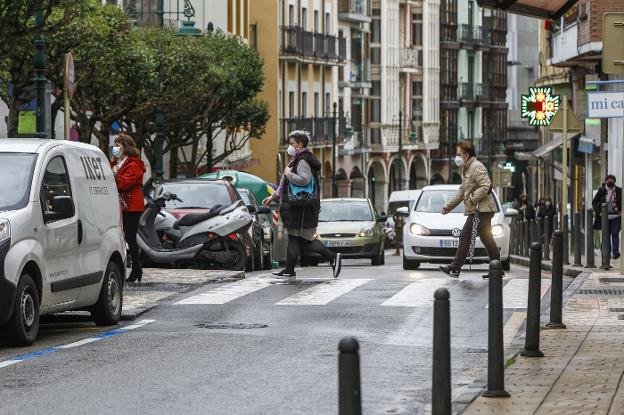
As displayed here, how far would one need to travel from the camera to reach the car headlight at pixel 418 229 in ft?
96.3

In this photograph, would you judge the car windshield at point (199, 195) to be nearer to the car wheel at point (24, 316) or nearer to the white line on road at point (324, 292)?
the white line on road at point (324, 292)

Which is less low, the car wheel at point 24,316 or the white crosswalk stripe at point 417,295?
the car wheel at point 24,316

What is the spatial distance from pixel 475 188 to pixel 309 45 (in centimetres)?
6288

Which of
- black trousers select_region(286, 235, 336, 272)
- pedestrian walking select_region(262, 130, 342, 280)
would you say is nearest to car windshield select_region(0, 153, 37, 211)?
pedestrian walking select_region(262, 130, 342, 280)

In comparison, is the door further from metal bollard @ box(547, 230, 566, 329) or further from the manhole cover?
metal bollard @ box(547, 230, 566, 329)

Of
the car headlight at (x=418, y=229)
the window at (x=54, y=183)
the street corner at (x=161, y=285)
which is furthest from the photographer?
the car headlight at (x=418, y=229)

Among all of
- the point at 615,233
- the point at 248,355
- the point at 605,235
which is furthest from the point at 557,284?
the point at 615,233

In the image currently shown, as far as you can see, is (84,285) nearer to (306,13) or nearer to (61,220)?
(61,220)

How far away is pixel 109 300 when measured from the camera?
57.7ft

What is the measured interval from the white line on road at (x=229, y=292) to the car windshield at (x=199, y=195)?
451 centimetres

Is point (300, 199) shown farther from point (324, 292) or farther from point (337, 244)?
point (337, 244)

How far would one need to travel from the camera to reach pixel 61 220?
16.3 metres

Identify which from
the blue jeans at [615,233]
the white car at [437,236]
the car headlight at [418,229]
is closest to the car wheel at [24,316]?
the white car at [437,236]

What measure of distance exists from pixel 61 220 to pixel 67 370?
124 inches
